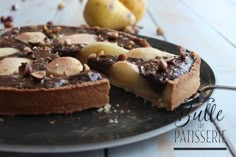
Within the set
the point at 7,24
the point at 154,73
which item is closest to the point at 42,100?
the point at 154,73

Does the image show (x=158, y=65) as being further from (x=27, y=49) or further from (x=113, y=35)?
(x=27, y=49)

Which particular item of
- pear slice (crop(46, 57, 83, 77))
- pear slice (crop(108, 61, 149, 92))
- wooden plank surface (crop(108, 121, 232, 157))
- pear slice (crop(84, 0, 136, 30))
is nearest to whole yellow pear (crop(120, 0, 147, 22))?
pear slice (crop(84, 0, 136, 30))

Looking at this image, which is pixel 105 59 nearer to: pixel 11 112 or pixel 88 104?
pixel 88 104

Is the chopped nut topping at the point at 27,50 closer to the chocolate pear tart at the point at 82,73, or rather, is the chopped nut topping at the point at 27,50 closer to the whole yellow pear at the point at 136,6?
the chocolate pear tart at the point at 82,73

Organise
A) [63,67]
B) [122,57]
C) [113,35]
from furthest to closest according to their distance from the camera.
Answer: [113,35] → [122,57] → [63,67]

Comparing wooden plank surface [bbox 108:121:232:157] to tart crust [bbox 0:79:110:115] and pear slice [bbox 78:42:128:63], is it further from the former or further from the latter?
pear slice [bbox 78:42:128:63]

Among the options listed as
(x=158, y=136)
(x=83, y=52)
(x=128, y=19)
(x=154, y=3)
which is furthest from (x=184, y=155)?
(x=154, y=3)

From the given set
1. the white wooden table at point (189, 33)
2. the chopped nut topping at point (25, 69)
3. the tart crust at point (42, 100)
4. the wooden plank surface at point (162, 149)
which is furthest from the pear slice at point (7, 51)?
the wooden plank surface at point (162, 149)
